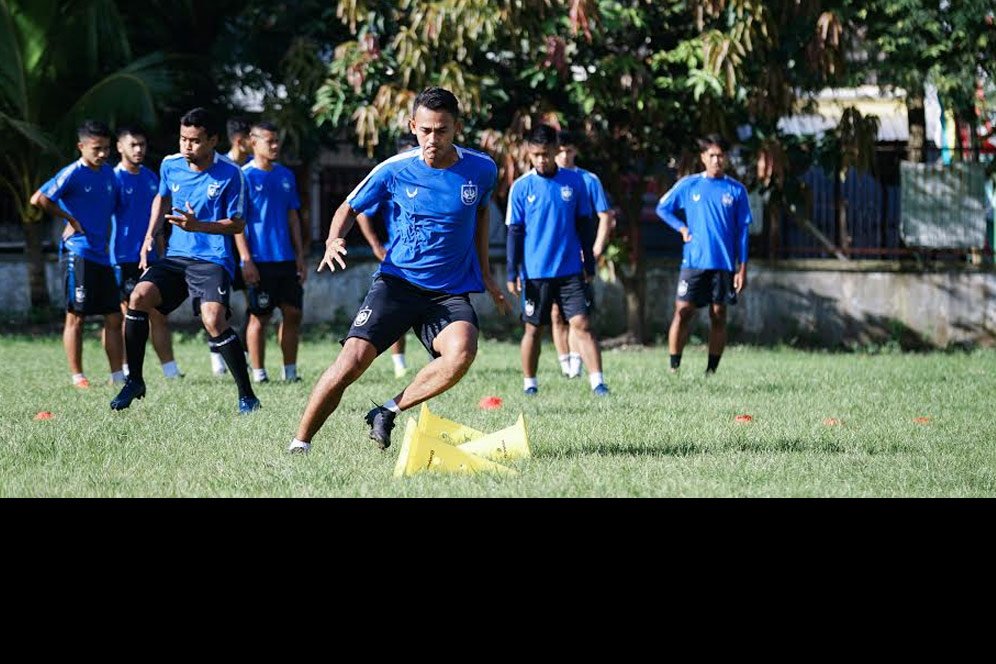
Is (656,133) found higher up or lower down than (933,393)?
higher up

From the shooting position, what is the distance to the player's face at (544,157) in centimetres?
1172

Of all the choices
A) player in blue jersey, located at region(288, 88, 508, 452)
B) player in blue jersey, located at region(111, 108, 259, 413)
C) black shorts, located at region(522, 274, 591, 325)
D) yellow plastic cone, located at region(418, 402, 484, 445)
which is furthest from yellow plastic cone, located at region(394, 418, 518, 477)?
black shorts, located at region(522, 274, 591, 325)

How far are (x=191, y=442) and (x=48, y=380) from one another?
469cm

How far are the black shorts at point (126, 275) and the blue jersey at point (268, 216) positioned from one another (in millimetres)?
974

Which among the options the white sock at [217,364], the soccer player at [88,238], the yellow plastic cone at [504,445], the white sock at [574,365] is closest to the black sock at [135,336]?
the soccer player at [88,238]

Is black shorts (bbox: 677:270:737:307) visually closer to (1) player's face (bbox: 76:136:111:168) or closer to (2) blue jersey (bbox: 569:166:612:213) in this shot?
(2) blue jersey (bbox: 569:166:612:213)

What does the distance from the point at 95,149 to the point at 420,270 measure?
16.8ft

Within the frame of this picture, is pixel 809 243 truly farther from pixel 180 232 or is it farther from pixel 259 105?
pixel 180 232

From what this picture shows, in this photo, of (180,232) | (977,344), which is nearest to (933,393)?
(180,232)

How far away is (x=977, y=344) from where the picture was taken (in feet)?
59.6

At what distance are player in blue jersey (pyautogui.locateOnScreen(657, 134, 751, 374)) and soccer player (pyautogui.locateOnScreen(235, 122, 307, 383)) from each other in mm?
3313

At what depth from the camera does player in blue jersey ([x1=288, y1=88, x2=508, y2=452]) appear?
7551 millimetres

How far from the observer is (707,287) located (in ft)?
43.1

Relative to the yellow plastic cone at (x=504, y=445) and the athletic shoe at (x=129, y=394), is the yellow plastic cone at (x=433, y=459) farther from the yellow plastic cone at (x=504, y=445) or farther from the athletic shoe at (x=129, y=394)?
the athletic shoe at (x=129, y=394)
